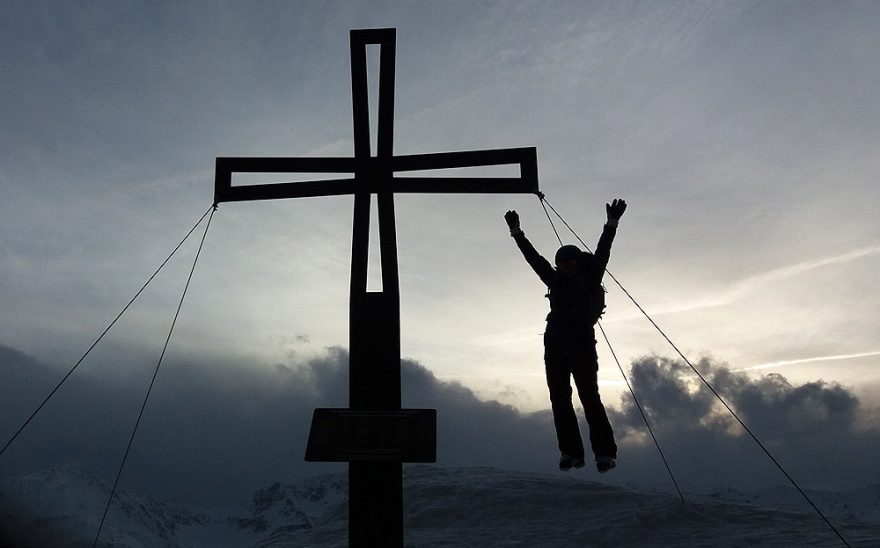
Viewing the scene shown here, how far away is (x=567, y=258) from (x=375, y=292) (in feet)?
6.63

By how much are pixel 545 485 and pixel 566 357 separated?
9.22 metres

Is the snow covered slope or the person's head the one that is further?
the snow covered slope

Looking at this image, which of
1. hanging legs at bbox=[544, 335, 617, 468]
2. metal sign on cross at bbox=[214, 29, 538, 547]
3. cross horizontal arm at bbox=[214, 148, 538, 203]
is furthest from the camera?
cross horizontal arm at bbox=[214, 148, 538, 203]

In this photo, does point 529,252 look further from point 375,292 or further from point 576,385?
point 375,292

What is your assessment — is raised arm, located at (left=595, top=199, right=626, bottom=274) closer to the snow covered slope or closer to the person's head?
the person's head

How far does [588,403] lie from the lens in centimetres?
658

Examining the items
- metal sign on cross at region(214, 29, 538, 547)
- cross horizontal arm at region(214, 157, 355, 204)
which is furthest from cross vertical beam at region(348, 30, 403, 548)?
cross horizontal arm at region(214, 157, 355, 204)

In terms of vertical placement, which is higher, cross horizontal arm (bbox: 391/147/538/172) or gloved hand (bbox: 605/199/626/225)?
cross horizontal arm (bbox: 391/147/538/172)

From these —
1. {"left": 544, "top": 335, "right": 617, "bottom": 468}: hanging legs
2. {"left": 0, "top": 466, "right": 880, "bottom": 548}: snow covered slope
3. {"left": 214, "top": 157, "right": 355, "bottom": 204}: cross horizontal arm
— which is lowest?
{"left": 0, "top": 466, "right": 880, "bottom": 548}: snow covered slope

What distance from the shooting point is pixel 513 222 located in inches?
285

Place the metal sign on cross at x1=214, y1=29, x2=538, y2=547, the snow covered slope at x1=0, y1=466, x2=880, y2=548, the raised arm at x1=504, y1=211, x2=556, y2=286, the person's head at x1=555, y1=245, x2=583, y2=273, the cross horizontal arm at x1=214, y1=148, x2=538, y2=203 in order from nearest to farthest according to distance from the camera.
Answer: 1. the metal sign on cross at x1=214, y1=29, x2=538, y2=547
2. the person's head at x1=555, y1=245, x2=583, y2=273
3. the raised arm at x1=504, y1=211, x2=556, y2=286
4. the cross horizontal arm at x1=214, y1=148, x2=538, y2=203
5. the snow covered slope at x1=0, y1=466, x2=880, y2=548

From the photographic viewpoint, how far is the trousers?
255 inches

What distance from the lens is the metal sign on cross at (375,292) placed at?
233 inches

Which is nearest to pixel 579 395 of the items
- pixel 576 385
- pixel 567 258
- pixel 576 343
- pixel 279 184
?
pixel 576 385
